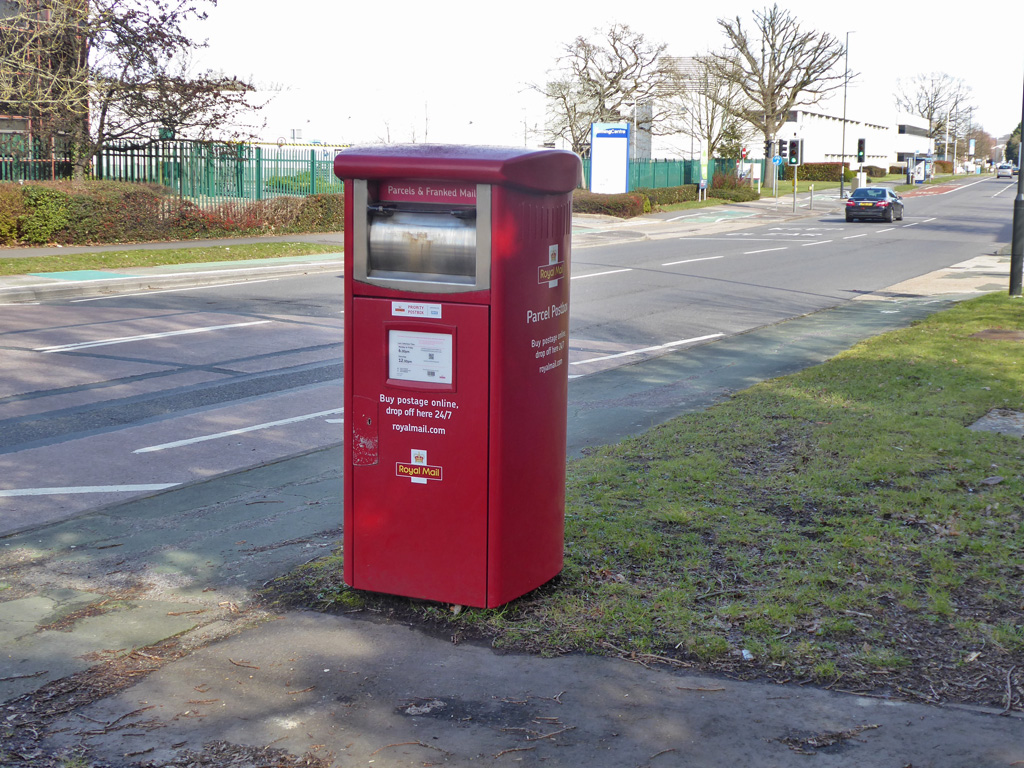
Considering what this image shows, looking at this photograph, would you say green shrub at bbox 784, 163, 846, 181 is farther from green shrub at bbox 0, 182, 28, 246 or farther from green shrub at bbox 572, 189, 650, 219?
green shrub at bbox 0, 182, 28, 246

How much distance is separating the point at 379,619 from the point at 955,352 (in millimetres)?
8275

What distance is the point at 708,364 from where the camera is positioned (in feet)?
35.9

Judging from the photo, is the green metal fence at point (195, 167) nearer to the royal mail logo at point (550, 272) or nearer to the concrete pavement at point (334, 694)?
the concrete pavement at point (334, 694)

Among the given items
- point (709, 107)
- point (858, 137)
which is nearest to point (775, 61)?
point (709, 107)

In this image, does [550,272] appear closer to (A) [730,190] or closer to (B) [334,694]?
(B) [334,694]

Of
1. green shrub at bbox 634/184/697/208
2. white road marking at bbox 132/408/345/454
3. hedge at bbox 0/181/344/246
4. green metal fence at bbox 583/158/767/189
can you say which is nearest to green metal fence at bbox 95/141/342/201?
hedge at bbox 0/181/344/246

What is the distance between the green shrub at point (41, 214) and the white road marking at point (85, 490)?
1810 centimetres

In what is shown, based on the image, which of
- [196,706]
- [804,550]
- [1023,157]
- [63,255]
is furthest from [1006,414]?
[63,255]

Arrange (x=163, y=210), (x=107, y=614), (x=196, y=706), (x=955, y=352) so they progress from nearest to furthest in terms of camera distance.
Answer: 1. (x=196, y=706)
2. (x=107, y=614)
3. (x=955, y=352)
4. (x=163, y=210)

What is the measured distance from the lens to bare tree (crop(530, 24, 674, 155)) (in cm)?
5466

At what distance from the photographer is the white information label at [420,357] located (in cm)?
413

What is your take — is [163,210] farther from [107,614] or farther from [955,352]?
[107,614]

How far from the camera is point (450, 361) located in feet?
13.5

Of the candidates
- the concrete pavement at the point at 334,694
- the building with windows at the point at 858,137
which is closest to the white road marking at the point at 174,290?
the concrete pavement at the point at 334,694
